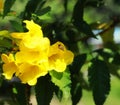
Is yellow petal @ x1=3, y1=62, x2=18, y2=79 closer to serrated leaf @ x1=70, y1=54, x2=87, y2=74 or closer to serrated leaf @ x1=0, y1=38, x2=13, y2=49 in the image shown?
serrated leaf @ x1=0, y1=38, x2=13, y2=49

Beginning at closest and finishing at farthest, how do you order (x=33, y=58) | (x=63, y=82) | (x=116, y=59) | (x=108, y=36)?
(x=33, y=58) < (x=63, y=82) < (x=116, y=59) < (x=108, y=36)

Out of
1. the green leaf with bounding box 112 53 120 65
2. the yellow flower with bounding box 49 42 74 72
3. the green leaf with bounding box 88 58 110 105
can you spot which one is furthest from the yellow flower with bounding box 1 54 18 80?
the green leaf with bounding box 112 53 120 65

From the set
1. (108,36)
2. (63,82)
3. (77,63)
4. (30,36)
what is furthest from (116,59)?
(30,36)

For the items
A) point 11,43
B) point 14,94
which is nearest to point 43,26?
point 11,43

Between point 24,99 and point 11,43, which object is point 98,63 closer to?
point 24,99

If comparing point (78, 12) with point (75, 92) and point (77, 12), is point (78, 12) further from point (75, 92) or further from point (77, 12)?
point (75, 92)

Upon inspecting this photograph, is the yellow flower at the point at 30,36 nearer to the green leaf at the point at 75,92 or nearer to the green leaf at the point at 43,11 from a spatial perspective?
the green leaf at the point at 43,11

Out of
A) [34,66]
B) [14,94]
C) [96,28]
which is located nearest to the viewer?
[34,66]
